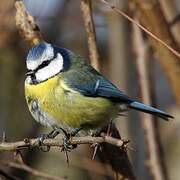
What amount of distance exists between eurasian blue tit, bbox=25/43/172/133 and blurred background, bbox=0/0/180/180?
1.17 ft

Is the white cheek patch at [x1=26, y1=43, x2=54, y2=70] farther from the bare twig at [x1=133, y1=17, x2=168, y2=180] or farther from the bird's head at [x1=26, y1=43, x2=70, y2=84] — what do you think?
the bare twig at [x1=133, y1=17, x2=168, y2=180]

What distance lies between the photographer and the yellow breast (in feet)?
8.94

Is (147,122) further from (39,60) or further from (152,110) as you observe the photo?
(39,60)

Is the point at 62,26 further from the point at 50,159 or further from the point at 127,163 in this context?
the point at 127,163

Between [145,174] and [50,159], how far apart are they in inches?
50.3

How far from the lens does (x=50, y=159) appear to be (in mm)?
4621

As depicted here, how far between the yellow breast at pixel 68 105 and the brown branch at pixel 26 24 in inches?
9.3

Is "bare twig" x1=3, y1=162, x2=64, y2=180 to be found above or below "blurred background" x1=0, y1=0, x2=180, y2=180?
below

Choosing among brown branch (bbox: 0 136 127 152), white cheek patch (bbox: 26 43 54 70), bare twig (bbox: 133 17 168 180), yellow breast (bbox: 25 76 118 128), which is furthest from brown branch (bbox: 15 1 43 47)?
brown branch (bbox: 0 136 127 152)

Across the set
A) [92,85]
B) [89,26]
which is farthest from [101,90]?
[89,26]

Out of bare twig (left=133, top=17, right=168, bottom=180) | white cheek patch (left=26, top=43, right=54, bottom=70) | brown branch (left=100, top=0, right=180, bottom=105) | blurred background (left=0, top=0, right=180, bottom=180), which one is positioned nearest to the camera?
brown branch (left=100, top=0, right=180, bottom=105)

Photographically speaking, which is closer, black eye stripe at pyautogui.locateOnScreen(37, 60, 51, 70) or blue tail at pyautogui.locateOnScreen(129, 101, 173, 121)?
blue tail at pyautogui.locateOnScreen(129, 101, 173, 121)

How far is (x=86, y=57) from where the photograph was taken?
14.9ft

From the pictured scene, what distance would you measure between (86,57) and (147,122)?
1.95m
